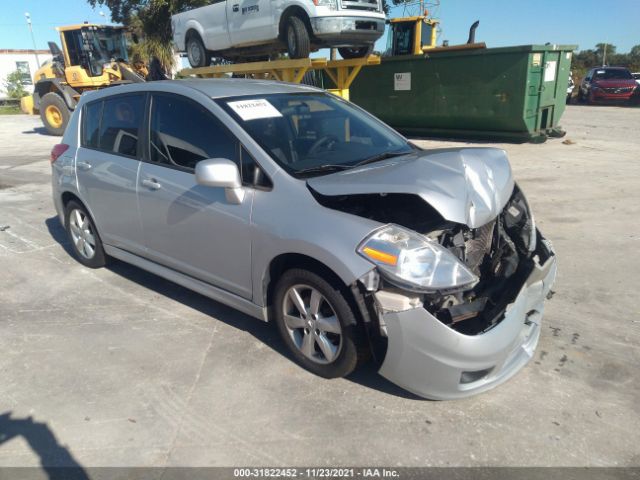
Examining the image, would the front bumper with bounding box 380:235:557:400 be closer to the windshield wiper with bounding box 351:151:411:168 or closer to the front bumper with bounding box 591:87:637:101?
the windshield wiper with bounding box 351:151:411:168

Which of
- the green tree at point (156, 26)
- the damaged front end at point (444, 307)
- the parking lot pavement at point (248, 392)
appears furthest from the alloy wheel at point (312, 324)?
the green tree at point (156, 26)

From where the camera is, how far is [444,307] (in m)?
2.67

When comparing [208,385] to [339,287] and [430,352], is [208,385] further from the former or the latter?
[430,352]

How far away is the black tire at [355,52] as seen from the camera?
10.6 meters

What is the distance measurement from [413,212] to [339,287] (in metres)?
0.68

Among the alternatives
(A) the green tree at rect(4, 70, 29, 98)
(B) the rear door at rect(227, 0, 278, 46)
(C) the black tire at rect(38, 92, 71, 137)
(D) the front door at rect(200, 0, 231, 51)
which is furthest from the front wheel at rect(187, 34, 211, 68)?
(A) the green tree at rect(4, 70, 29, 98)

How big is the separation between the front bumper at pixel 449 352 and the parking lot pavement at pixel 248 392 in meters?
0.19

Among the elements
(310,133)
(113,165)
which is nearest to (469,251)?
(310,133)

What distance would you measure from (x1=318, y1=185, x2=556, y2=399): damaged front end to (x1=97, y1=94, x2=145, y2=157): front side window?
2026 mm

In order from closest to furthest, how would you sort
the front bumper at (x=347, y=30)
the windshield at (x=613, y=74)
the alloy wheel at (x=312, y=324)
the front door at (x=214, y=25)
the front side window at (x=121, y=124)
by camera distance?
the alloy wheel at (x=312, y=324), the front side window at (x=121, y=124), the front bumper at (x=347, y=30), the front door at (x=214, y=25), the windshield at (x=613, y=74)

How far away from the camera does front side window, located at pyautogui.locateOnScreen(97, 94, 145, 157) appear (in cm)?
402

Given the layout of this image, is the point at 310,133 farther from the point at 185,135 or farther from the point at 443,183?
the point at 443,183

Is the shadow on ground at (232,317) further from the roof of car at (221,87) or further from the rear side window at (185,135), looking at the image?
the roof of car at (221,87)

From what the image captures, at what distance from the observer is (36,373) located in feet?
10.7
